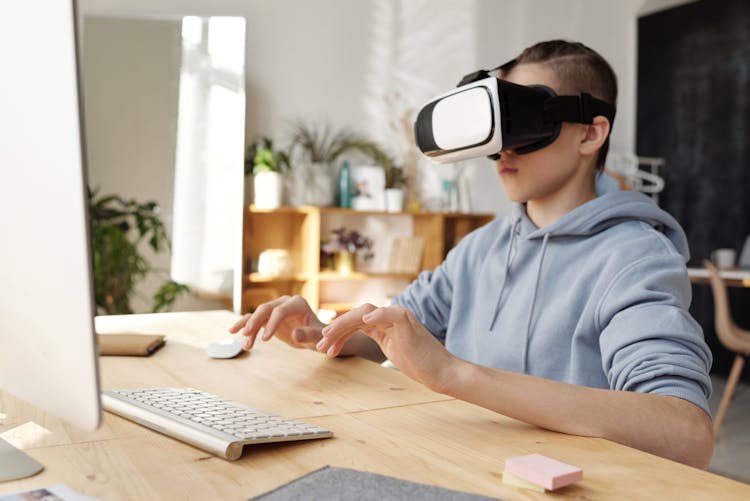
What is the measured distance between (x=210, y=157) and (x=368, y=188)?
3.26 ft

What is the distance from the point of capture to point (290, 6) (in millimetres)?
4523

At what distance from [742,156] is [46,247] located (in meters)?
5.54

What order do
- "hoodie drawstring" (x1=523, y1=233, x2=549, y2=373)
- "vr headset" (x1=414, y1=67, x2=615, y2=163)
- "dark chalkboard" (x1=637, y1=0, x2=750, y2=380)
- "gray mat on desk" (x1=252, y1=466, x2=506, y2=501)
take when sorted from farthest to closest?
1. "dark chalkboard" (x1=637, y1=0, x2=750, y2=380)
2. "hoodie drawstring" (x1=523, y1=233, x2=549, y2=373)
3. "vr headset" (x1=414, y1=67, x2=615, y2=163)
4. "gray mat on desk" (x1=252, y1=466, x2=506, y2=501)

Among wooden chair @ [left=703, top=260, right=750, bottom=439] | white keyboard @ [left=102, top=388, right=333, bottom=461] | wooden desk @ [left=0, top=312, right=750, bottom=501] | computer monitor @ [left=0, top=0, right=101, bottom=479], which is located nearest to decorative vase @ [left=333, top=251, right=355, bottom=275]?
wooden chair @ [left=703, top=260, right=750, bottom=439]

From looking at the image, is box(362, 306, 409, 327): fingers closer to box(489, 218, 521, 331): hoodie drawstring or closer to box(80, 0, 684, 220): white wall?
box(489, 218, 521, 331): hoodie drawstring

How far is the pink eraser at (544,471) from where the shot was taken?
679 mm

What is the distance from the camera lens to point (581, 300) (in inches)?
51.9

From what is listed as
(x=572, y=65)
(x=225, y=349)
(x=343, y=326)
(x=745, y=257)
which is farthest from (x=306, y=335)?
(x=745, y=257)

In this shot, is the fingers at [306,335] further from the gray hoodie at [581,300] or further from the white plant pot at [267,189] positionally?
the white plant pot at [267,189]

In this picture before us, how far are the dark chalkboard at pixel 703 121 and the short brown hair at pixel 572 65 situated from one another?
4358mm

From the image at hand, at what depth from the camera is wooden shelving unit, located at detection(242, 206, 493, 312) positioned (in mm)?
4332

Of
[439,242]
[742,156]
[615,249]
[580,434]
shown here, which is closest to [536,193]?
[615,249]

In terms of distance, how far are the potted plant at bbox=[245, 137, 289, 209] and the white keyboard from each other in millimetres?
3302

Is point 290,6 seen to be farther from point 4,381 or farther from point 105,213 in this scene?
point 4,381
